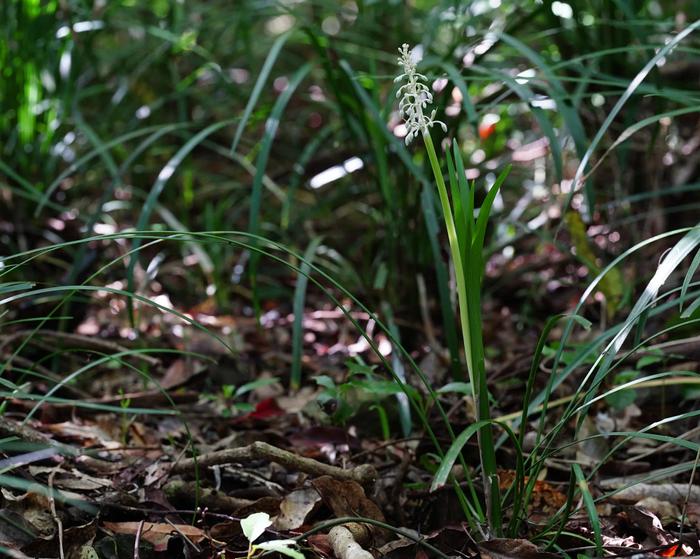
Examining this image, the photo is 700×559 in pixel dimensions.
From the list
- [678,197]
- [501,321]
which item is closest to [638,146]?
[678,197]

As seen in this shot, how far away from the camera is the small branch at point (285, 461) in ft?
3.73

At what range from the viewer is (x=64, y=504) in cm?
110

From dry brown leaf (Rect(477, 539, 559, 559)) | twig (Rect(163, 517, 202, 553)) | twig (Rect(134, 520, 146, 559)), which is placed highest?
twig (Rect(134, 520, 146, 559))

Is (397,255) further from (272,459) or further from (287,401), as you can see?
(272,459)

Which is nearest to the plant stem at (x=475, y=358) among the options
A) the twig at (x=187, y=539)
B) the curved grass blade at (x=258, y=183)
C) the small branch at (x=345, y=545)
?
the small branch at (x=345, y=545)

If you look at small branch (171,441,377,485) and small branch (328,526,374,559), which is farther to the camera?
small branch (171,441,377,485)

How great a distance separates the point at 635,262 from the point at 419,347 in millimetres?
615

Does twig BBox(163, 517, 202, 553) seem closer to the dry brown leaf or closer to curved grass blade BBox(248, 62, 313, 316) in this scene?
the dry brown leaf

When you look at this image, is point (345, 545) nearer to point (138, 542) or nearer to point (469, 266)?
point (138, 542)

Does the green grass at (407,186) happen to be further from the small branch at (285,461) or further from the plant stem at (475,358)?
the small branch at (285,461)

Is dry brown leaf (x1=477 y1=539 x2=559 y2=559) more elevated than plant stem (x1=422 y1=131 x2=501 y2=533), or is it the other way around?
plant stem (x1=422 y1=131 x2=501 y2=533)

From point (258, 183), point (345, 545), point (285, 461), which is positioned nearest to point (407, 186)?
point (258, 183)

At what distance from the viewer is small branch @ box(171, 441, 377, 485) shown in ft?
3.73

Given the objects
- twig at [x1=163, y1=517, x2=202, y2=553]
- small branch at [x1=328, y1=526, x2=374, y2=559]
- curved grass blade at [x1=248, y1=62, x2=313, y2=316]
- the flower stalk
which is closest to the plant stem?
the flower stalk
